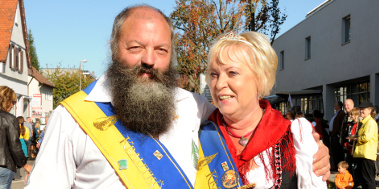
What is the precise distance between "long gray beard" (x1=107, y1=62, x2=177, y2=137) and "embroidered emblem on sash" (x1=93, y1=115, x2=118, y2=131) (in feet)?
0.15

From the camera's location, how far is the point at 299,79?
2716cm

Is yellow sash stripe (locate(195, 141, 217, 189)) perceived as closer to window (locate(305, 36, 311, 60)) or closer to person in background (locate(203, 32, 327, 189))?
person in background (locate(203, 32, 327, 189))

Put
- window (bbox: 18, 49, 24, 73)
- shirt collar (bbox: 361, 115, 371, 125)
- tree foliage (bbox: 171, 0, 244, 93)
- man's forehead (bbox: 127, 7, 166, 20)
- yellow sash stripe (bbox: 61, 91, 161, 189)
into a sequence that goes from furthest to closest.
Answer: window (bbox: 18, 49, 24, 73)
tree foliage (bbox: 171, 0, 244, 93)
shirt collar (bbox: 361, 115, 371, 125)
man's forehead (bbox: 127, 7, 166, 20)
yellow sash stripe (bbox: 61, 91, 161, 189)

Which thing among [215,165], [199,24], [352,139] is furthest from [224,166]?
[199,24]

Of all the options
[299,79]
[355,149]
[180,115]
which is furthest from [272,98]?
[180,115]

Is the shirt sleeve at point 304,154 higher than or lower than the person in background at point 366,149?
higher

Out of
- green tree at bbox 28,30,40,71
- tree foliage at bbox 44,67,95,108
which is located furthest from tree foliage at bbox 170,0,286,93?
green tree at bbox 28,30,40,71

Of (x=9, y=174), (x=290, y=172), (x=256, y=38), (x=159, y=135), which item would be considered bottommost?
(x=9, y=174)

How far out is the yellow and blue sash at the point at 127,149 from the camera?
8.71 ft

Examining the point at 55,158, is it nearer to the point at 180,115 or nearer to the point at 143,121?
the point at 143,121

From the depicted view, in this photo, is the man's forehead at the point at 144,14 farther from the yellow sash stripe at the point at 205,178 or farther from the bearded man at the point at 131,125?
the yellow sash stripe at the point at 205,178

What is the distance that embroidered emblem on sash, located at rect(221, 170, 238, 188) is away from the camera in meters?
2.76

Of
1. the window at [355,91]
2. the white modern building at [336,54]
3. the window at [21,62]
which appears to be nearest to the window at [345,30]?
the white modern building at [336,54]

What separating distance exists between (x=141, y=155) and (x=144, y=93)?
0.38m
